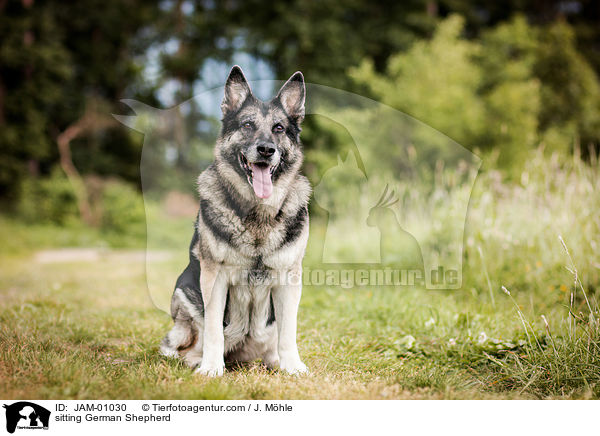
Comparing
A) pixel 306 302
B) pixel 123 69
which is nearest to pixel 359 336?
pixel 306 302

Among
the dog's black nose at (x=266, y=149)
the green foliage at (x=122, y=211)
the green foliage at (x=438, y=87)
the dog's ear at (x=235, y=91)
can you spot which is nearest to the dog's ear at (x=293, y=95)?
the dog's ear at (x=235, y=91)

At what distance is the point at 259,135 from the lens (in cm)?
274

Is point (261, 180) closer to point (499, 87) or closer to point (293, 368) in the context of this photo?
point (293, 368)

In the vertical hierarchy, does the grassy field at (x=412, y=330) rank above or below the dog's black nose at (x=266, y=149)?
below

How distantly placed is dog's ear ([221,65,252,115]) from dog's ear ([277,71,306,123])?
8.9 inches

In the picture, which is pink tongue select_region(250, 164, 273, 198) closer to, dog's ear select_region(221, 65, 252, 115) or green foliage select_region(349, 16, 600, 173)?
dog's ear select_region(221, 65, 252, 115)

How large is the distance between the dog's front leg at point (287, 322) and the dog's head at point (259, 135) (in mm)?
637

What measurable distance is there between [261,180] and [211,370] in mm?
1240

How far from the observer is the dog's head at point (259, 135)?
2.75 m

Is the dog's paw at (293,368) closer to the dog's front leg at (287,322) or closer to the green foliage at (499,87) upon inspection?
the dog's front leg at (287,322)

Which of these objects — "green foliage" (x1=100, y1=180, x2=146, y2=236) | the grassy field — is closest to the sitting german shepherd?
the grassy field

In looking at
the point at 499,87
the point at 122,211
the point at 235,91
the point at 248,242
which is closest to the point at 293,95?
the point at 235,91
